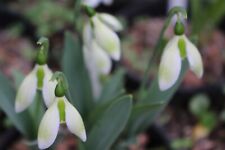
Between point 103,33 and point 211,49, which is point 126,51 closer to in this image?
point 211,49

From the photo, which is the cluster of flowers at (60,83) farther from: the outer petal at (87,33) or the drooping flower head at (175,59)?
the drooping flower head at (175,59)

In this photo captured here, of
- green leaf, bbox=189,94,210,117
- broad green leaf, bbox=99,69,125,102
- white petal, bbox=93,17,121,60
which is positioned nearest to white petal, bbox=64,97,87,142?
white petal, bbox=93,17,121,60

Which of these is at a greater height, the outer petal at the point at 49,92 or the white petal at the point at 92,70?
the outer petal at the point at 49,92

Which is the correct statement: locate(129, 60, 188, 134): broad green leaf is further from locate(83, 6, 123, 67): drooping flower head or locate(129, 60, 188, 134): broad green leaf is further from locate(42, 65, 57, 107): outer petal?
locate(42, 65, 57, 107): outer petal

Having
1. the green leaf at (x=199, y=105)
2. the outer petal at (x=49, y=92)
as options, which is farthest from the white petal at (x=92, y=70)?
the green leaf at (x=199, y=105)

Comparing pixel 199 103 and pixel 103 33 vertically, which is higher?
pixel 103 33

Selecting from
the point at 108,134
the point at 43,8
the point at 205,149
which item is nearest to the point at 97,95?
the point at 108,134

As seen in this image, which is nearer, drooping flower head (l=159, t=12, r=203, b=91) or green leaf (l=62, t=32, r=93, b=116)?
drooping flower head (l=159, t=12, r=203, b=91)
